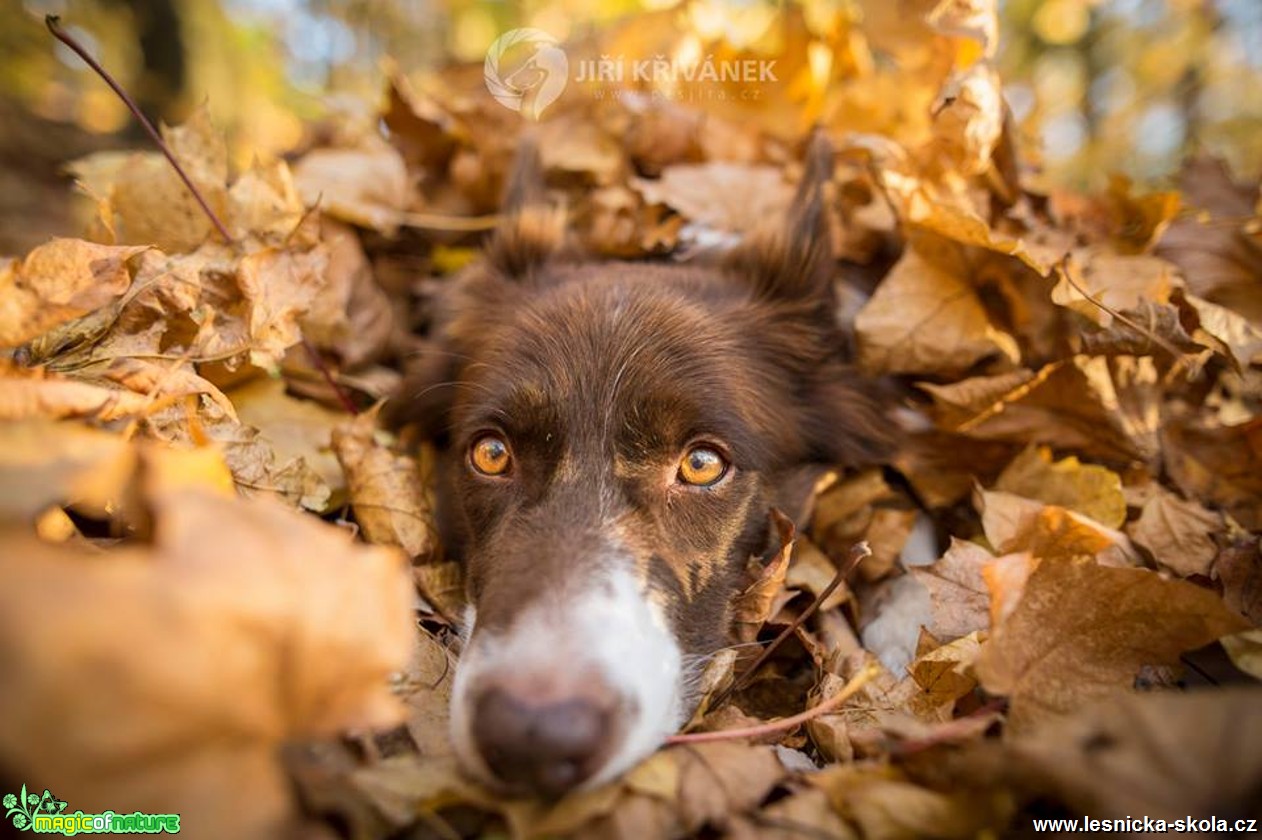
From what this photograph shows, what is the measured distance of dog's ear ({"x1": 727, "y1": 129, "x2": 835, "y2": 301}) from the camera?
3.40 metres

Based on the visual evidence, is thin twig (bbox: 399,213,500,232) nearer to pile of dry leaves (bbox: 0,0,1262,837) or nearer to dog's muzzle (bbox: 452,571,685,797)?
pile of dry leaves (bbox: 0,0,1262,837)

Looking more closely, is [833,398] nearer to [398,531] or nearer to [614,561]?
[614,561]

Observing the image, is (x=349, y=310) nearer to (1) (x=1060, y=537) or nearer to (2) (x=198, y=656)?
(2) (x=198, y=656)

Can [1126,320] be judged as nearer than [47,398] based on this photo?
No

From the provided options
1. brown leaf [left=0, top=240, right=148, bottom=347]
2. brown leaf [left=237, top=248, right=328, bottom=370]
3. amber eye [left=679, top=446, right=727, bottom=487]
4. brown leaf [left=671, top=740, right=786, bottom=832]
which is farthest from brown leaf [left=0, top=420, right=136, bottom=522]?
amber eye [left=679, top=446, right=727, bottom=487]

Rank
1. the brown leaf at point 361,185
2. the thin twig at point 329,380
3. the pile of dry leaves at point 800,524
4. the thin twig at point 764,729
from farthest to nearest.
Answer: the brown leaf at point 361,185
the thin twig at point 329,380
the thin twig at point 764,729
the pile of dry leaves at point 800,524

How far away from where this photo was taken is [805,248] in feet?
11.1

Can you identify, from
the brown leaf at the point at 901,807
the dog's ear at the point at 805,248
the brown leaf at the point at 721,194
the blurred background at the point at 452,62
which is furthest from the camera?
the blurred background at the point at 452,62

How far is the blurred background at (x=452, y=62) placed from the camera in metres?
5.29

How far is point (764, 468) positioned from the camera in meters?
2.86

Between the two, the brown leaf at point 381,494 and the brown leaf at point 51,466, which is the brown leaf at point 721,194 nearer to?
the brown leaf at point 381,494

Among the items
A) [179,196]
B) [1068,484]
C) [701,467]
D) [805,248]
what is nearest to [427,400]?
[179,196]

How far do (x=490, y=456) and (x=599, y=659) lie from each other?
1.07 metres

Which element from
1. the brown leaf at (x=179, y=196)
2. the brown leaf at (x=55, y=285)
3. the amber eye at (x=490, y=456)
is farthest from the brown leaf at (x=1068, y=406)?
the brown leaf at (x=179, y=196)
